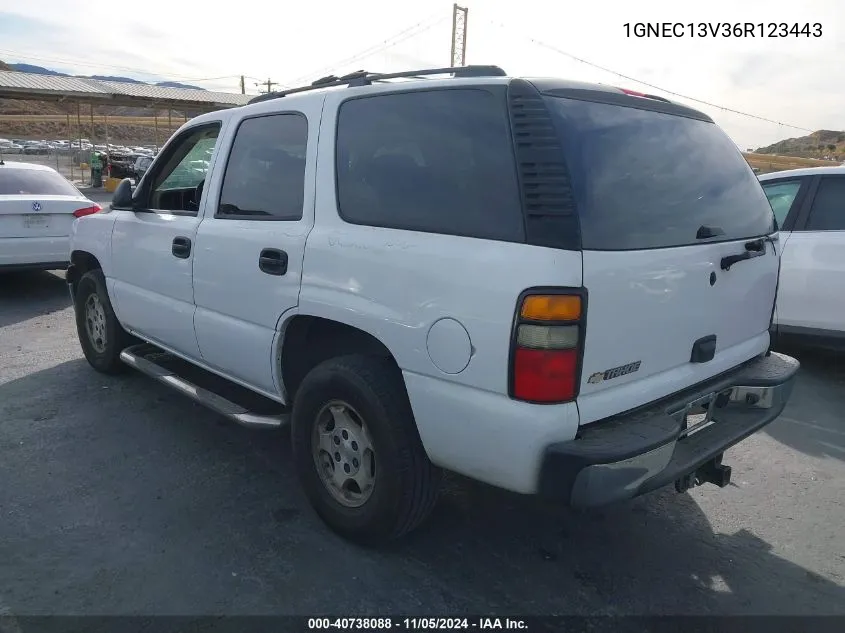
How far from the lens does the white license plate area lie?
750 centimetres

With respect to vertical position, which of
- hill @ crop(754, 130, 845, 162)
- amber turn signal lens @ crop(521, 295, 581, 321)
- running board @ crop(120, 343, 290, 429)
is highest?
hill @ crop(754, 130, 845, 162)

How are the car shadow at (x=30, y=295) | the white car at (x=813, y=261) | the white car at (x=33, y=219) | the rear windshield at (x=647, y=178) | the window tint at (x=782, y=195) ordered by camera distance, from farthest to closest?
1. the white car at (x=33, y=219)
2. the car shadow at (x=30, y=295)
3. the window tint at (x=782, y=195)
4. the white car at (x=813, y=261)
5. the rear windshield at (x=647, y=178)

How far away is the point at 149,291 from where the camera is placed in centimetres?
423

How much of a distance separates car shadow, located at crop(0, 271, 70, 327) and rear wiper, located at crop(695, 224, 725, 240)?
6710 mm

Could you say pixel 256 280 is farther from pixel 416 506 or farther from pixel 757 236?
pixel 757 236

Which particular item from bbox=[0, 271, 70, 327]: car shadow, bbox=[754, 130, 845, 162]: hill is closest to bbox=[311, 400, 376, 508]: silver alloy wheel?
bbox=[0, 271, 70, 327]: car shadow

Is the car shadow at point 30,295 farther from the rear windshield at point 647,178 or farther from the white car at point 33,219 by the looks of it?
the rear windshield at point 647,178

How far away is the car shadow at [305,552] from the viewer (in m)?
2.61

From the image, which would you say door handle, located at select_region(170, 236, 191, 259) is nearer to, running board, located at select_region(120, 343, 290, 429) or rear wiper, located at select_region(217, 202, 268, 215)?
rear wiper, located at select_region(217, 202, 268, 215)

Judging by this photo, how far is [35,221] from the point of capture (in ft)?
24.8

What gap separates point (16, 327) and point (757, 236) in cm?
670

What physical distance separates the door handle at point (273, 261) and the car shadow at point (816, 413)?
11.3 feet

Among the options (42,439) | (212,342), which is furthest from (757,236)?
(42,439)

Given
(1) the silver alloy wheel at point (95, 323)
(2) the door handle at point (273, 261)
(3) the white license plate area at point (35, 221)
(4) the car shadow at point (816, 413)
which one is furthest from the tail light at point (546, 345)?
(3) the white license plate area at point (35, 221)
